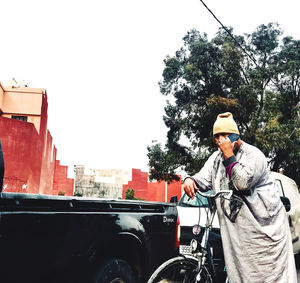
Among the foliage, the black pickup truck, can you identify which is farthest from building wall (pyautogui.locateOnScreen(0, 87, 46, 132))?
the black pickup truck

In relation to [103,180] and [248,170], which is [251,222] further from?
[103,180]

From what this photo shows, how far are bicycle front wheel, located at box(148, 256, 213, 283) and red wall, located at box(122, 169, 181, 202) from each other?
47.0 m

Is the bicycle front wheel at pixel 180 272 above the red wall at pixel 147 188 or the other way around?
the other way around

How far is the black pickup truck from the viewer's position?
2523mm

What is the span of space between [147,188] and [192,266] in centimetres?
5045

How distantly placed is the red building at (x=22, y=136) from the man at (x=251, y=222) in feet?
62.4

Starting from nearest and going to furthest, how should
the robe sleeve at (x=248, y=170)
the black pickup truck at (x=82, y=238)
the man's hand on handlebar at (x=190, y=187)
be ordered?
1. the robe sleeve at (x=248, y=170)
2. the black pickup truck at (x=82, y=238)
3. the man's hand on handlebar at (x=190, y=187)

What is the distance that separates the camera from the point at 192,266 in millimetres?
2533

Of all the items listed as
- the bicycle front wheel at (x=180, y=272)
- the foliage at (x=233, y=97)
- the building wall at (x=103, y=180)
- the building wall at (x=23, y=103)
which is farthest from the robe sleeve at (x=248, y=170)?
the building wall at (x=103, y=180)

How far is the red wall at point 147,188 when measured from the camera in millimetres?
49656

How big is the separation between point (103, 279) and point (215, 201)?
1242 mm

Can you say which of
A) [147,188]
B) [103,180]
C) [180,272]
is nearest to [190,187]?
[180,272]

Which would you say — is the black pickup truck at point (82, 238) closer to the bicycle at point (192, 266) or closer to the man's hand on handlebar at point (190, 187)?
the bicycle at point (192, 266)

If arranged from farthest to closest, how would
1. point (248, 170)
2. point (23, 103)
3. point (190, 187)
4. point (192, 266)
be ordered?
point (23, 103)
point (190, 187)
point (192, 266)
point (248, 170)
